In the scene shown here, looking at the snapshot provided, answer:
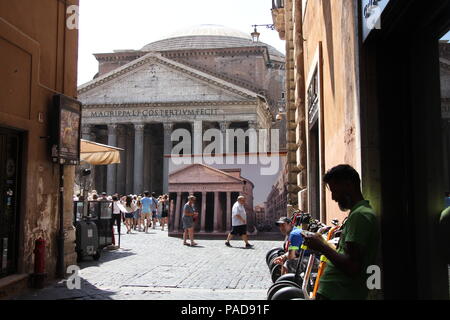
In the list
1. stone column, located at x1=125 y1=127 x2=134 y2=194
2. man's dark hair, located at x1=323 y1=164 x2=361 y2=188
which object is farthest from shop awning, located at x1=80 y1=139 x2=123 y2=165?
stone column, located at x1=125 y1=127 x2=134 y2=194

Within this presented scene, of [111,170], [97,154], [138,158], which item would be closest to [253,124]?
[138,158]

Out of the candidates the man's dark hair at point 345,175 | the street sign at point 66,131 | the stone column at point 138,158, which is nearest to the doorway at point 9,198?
the street sign at point 66,131

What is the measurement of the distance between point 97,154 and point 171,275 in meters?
4.78

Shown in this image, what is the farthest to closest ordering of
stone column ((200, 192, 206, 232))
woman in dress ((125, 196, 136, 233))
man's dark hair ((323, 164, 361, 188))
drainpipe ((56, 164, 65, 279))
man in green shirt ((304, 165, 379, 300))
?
woman in dress ((125, 196, 136, 233)) → stone column ((200, 192, 206, 232)) → drainpipe ((56, 164, 65, 279)) → man's dark hair ((323, 164, 361, 188)) → man in green shirt ((304, 165, 379, 300))

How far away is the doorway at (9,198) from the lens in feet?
20.5

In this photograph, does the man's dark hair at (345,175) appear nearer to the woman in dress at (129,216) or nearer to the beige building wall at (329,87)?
the beige building wall at (329,87)

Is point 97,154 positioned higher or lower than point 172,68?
lower

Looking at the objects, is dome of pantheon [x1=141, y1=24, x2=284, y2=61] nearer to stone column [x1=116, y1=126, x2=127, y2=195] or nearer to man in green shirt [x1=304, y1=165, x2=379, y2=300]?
stone column [x1=116, y1=126, x2=127, y2=195]

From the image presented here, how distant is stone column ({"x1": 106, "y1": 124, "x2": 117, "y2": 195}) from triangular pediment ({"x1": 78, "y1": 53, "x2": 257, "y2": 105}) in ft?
7.71

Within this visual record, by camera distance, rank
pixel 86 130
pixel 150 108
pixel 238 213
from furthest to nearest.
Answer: pixel 86 130 < pixel 150 108 < pixel 238 213

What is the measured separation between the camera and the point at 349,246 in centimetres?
235

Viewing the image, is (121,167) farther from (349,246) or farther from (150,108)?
(349,246)

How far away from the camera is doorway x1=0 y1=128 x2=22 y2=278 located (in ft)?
20.5
